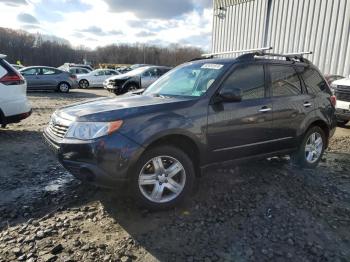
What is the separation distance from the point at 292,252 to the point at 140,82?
46.2 feet

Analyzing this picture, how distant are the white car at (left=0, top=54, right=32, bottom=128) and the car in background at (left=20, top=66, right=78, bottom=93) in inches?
457

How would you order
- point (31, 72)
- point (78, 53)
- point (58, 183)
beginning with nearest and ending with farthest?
point (58, 183) → point (31, 72) → point (78, 53)

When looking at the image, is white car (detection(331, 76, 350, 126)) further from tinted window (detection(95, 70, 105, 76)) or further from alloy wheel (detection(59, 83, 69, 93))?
tinted window (detection(95, 70, 105, 76))

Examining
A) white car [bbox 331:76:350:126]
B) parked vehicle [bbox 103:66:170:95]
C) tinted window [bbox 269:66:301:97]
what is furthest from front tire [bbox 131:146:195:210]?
parked vehicle [bbox 103:66:170:95]

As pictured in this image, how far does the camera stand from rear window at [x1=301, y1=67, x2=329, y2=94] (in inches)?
209

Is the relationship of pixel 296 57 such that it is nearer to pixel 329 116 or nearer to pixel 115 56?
pixel 329 116

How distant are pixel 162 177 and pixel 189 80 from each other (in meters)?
1.46

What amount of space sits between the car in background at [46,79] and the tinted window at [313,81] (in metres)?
15.2

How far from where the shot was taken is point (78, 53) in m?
85.5

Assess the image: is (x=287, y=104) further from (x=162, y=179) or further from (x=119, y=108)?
(x=119, y=108)

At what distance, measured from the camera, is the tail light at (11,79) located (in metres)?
6.53

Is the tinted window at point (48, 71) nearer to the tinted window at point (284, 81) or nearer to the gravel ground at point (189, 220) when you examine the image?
the gravel ground at point (189, 220)

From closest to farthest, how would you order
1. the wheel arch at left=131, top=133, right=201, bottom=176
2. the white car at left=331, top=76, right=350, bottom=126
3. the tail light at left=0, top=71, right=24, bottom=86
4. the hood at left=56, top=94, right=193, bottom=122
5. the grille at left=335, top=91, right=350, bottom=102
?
1. the hood at left=56, top=94, right=193, bottom=122
2. the wheel arch at left=131, top=133, right=201, bottom=176
3. the tail light at left=0, top=71, right=24, bottom=86
4. the white car at left=331, top=76, right=350, bottom=126
5. the grille at left=335, top=91, right=350, bottom=102

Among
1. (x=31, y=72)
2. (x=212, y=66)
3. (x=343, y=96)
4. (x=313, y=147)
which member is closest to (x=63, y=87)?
(x=31, y=72)
